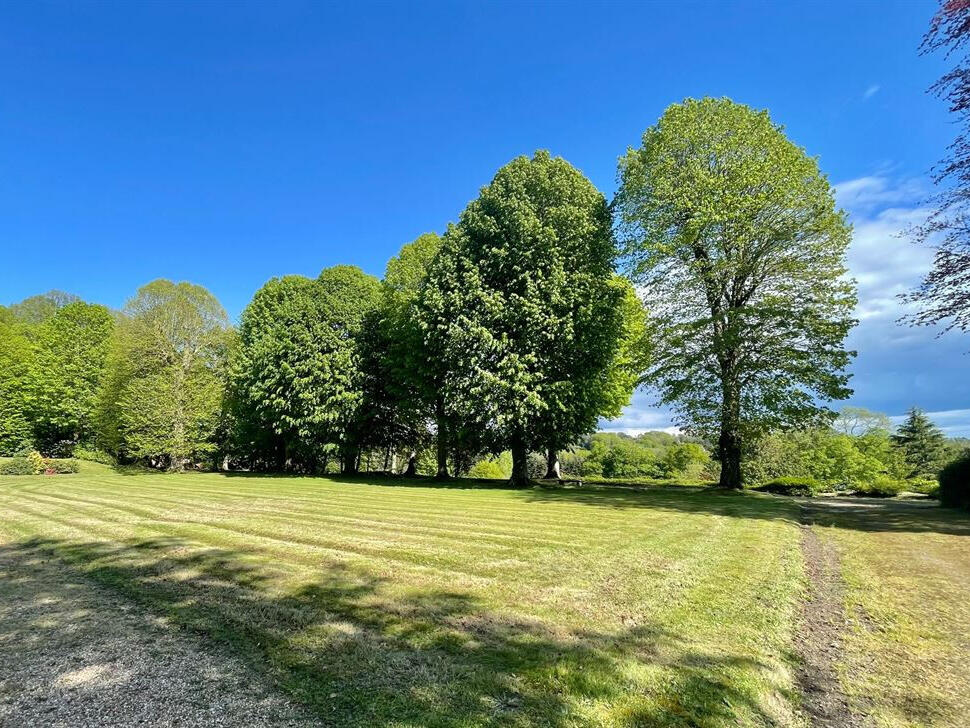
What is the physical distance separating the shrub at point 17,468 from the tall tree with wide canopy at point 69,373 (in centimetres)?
897

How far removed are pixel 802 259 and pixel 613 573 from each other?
68.4ft

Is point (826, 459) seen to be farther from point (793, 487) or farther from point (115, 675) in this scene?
point (115, 675)

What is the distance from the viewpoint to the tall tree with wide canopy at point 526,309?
70.7ft

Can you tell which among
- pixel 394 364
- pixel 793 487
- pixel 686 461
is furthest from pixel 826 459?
pixel 394 364

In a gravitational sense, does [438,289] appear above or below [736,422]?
above

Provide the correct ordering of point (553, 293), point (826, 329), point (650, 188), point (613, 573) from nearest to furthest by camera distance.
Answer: point (613, 573)
point (826, 329)
point (553, 293)
point (650, 188)

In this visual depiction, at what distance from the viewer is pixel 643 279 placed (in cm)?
2419

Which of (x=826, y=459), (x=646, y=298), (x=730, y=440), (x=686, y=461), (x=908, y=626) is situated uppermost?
(x=646, y=298)

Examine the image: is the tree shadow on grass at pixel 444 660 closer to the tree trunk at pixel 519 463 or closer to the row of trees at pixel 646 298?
the row of trees at pixel 646 298

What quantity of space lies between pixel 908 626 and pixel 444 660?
204 inches

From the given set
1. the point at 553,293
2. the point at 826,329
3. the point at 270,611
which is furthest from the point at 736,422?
the point at 270,611

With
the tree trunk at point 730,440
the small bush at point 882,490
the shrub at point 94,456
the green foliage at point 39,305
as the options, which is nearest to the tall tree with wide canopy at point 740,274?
the tree trunk at point 730,440

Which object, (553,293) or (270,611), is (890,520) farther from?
(270,611)

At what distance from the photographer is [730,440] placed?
22.1 m
